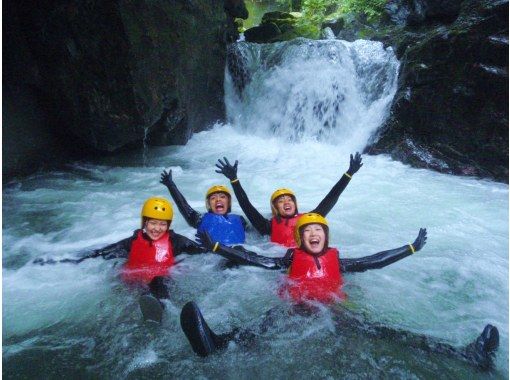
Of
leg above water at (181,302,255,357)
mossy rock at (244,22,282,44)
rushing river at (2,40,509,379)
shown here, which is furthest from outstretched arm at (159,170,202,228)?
mossy rock at (244,22,282,44)

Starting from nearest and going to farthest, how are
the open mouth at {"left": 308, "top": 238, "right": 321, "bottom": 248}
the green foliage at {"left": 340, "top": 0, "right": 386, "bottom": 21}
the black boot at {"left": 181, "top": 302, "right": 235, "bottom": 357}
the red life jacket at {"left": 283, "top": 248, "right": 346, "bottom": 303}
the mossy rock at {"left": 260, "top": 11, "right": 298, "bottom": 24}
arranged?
the black boot at {"left": 181, "top": 302, "right": 235, "bottom": 357}, the red life jacket at {"left": 283, "top": 248, "right": 346, "bottom": 303}, the open mouth at {"left": 308, "top": 238, "right": 321, "bottom": 248}, the green foliage at {"left": 340, "top": 0, "right": 386, "bottom": 21}, the mossy rock at {"left": 260, "top": 11, "right": 298, "bottom": 24}

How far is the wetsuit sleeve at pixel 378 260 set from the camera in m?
3.57

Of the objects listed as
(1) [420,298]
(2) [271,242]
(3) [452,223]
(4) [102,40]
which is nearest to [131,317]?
(2) [271,242]

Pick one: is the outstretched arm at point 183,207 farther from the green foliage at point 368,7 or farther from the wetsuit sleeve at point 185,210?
the green foliage at point 368,7

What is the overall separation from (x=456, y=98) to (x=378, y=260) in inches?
236

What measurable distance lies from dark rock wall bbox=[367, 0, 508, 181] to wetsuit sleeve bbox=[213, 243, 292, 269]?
590 cm

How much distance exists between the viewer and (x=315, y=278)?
3.44 metres

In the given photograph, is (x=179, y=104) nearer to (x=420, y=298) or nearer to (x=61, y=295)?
(x=61, y=295)

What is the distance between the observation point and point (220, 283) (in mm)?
3797

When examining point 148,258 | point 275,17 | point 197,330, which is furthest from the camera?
point 275,17

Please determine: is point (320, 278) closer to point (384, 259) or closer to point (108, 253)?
point (384, 259)

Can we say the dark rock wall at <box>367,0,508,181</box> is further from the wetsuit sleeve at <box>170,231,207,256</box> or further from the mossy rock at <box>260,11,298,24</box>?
the mossy rock at <box>260,11,298,24</box>

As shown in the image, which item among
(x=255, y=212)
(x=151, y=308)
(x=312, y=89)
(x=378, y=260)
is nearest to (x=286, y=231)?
(x=255, y=212)

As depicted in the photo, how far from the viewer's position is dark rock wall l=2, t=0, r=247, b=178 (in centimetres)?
699
